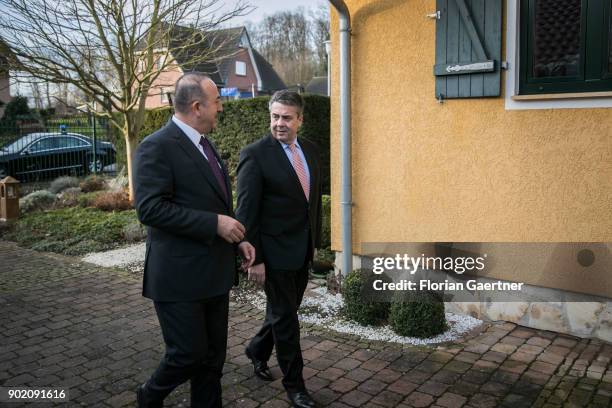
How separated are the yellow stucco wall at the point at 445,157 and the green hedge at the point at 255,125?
480 centimetres

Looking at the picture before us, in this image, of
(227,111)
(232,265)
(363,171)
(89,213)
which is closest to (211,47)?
(227,111)

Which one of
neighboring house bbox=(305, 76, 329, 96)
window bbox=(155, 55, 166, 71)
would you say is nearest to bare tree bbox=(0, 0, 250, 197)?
window bbox=(155, 55, 166, 71)

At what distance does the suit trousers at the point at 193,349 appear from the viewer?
9.04 feet

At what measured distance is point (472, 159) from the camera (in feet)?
15.5

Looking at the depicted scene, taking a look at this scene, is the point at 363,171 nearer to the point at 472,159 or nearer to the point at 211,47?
the point at 472,159

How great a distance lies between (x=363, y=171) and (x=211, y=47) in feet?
21.7

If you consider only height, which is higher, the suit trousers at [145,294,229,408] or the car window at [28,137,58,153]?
the car window at [28,137,58,153]

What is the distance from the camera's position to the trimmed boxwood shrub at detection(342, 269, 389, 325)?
187 inches

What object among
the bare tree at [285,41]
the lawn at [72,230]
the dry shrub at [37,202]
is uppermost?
the bare tree at [285,41]

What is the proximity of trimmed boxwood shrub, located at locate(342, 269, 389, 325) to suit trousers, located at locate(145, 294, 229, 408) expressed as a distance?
1997 mm

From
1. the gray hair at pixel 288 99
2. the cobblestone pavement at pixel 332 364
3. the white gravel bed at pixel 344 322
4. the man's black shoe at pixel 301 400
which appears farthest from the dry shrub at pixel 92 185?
the man's black shoe at pixel 301 400

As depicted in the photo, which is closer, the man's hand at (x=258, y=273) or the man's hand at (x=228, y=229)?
the man's hand at (x=228, y=229)

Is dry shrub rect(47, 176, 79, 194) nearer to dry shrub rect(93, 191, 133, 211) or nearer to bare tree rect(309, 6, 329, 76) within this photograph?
dry shrub rect(93, 191, 133, 211)

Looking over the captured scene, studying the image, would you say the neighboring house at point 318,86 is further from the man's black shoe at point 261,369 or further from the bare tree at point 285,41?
the man's black shoe at point 261,369
